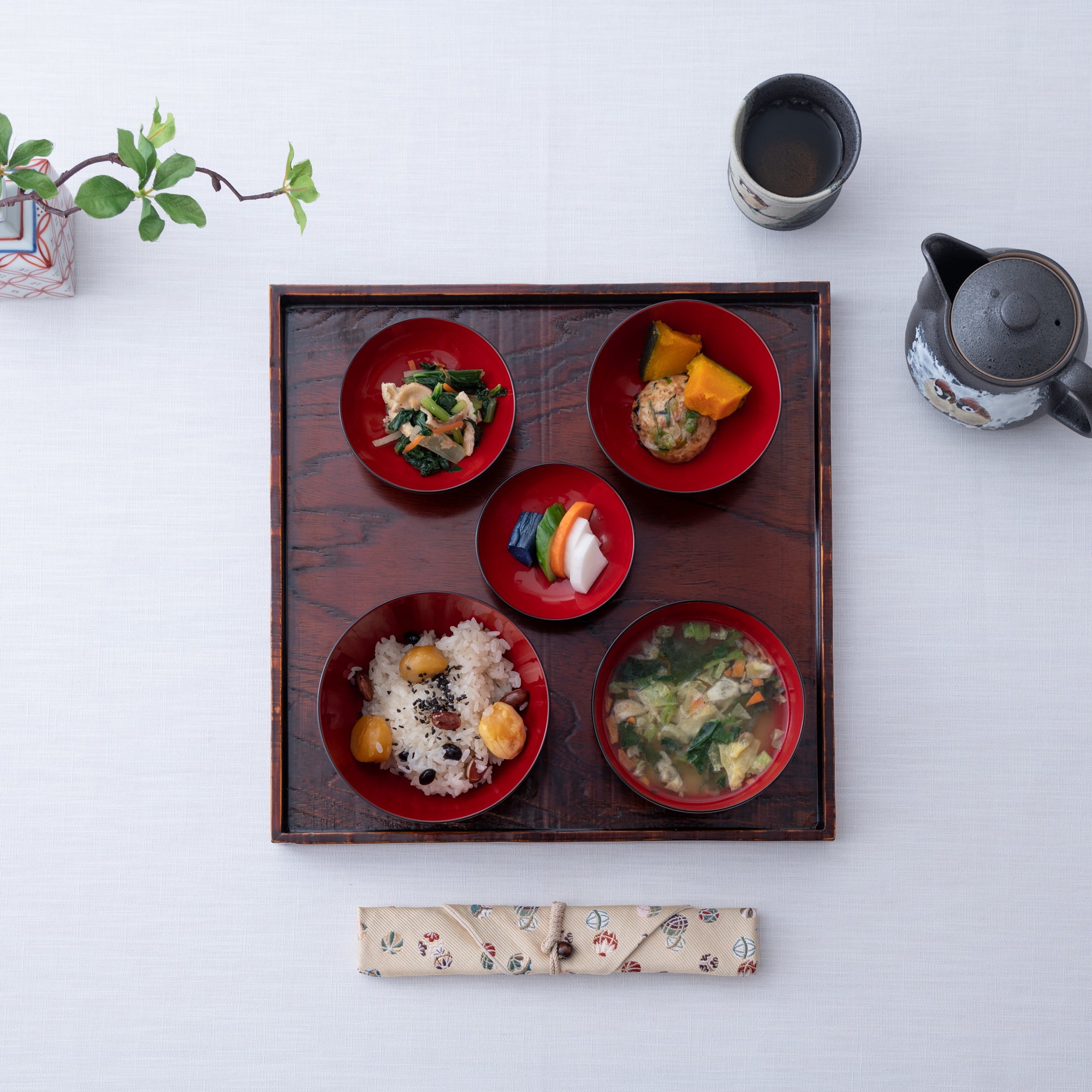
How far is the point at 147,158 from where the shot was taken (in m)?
1.47

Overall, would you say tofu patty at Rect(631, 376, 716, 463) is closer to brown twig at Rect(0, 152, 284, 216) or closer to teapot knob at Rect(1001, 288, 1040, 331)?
teapot knob at Rect(1001, 288, 1040, 331)

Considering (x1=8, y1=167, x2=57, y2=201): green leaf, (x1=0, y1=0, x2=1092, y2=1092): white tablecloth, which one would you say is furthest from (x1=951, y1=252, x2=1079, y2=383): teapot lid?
(x1=8, y1=167, x2=57, y2=201): green leaf

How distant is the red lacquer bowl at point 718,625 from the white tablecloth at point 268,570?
0.22 m

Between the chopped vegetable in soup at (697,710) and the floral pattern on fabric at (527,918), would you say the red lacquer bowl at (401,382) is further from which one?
the floral pattern on fabric at (527,918)

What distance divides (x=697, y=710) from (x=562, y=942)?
59 cm

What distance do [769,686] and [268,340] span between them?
1.32 meters

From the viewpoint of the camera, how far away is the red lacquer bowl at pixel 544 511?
1.81 m

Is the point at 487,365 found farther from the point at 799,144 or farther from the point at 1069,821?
the point at 1069,821

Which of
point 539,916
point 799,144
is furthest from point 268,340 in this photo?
point 539,916

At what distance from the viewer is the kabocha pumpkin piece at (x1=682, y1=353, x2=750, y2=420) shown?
1779 millimetres

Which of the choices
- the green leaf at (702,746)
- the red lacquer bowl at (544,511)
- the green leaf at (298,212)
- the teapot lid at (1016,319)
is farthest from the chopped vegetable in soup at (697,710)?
the green leaf at (298,212)

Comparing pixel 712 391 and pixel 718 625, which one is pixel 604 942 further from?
pixel 712 391

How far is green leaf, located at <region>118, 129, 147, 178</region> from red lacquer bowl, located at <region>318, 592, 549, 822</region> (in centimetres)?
89

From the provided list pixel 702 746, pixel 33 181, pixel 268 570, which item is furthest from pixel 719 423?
pixel 33 181
